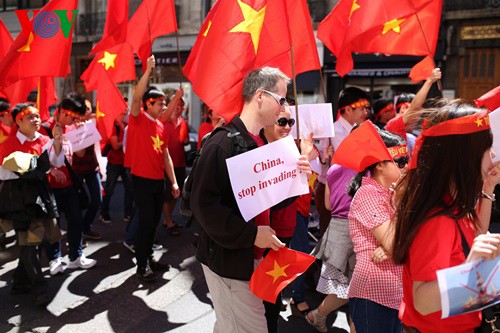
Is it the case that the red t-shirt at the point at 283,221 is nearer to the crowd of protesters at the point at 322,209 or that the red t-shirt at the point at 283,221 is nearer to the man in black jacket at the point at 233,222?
the crowd of protesters at the point at 322,209

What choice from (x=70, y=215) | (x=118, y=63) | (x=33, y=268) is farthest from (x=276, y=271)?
(x=118, y=63)

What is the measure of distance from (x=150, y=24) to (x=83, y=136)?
5.09ft

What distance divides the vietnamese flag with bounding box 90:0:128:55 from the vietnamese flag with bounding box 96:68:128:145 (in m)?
0.57

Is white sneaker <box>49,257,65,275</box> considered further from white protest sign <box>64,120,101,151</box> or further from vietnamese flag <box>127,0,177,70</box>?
vietnamese flag <box>127,0,177,70</box>

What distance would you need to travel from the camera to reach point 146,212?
4883 millimetres

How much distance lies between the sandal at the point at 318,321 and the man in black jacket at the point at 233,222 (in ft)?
4.74

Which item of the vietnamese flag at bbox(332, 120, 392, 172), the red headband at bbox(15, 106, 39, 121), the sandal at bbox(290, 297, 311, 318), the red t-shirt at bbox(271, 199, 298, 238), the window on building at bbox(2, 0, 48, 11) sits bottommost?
the sandal at bbox(290, 297, 311, 318)

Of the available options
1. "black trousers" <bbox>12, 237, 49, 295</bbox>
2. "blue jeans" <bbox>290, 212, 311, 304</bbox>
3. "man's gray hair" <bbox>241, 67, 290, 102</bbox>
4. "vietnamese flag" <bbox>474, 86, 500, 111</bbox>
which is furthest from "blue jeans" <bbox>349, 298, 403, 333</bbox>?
"black trousers" <bbox>12, 237, 49, 295</bbox>

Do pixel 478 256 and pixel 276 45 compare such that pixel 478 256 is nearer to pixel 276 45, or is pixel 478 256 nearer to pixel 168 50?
pixel 276 45

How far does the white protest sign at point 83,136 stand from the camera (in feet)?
18.0

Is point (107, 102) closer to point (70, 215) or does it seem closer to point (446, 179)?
point (70, 215)

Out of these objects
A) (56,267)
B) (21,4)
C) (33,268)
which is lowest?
(56,267)

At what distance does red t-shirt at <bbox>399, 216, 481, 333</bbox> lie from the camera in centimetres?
154

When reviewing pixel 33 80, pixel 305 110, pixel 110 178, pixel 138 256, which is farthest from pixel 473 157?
pixel 110 178
